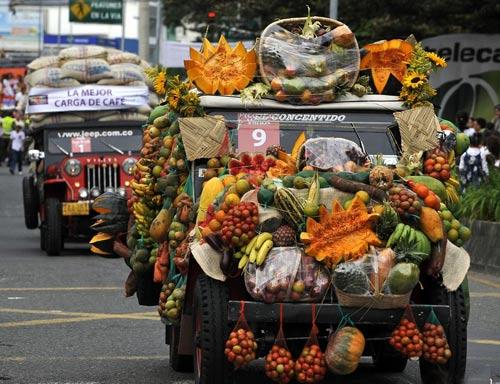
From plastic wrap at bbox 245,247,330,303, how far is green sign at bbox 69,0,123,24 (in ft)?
182

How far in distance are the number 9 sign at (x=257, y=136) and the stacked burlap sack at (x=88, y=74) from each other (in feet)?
40.7

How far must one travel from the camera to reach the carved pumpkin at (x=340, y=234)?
26.7ft

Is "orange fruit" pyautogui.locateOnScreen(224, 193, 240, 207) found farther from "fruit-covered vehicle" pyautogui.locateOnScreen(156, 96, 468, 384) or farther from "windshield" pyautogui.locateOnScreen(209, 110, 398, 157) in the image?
"windshield" pyautogui.locateOnScreen(209, 110, 398, 157)

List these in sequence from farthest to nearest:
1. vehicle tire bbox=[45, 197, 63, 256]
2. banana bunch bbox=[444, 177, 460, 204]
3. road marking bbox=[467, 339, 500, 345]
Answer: vehicle tire bbox=[45, 197, 63, 256]
road marking bbox=[467, 339, 500, 345]
banana bunch bbox=[444, 177, 460, 204]

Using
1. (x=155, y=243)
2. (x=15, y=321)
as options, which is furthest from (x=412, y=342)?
(x=15, y=321)

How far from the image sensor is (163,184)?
9844 millimetres

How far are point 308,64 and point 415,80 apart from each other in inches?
29.2

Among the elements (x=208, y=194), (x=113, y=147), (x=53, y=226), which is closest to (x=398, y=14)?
(x=113, y=147)

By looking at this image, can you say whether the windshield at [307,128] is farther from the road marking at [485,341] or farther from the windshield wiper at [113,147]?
the windshield wiper at [113,147]

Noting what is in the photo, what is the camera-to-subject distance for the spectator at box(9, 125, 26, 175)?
4466cm

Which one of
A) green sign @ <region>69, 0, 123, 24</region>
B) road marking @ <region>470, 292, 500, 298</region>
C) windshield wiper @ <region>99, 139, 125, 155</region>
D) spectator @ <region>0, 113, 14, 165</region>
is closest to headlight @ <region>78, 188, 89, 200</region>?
windshield wiper @ <region>99, 139, 125, 155</region>

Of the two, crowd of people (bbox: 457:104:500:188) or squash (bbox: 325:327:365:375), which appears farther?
crowd of people (bbox: 457:104:500:188)

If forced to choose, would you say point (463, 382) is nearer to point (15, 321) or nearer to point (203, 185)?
point (203, 185)

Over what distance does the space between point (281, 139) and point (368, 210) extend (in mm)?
1562
